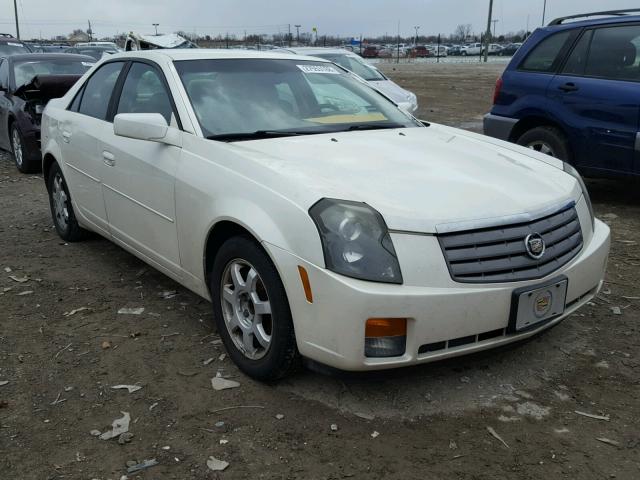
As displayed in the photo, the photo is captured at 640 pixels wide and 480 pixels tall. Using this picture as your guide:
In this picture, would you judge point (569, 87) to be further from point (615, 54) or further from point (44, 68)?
point (44, 68)

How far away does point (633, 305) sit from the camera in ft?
13.8

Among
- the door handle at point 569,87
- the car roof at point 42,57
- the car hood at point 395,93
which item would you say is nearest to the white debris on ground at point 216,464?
the door handle at point 569,87

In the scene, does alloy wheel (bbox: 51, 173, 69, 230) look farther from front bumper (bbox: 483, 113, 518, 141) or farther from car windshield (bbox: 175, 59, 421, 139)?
front bumper (bbox: 483, 113, 518, 141)

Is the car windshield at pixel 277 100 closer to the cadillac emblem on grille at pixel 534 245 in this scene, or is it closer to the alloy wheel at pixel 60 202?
the cadillac emblem on grille at pixel 534 245

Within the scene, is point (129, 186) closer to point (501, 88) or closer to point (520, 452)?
point (520, 452)

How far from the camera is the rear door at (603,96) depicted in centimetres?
602

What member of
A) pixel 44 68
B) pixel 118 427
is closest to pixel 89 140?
pixel 118 427

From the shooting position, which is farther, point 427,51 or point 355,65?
point 427,51

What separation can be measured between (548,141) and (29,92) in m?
6.52

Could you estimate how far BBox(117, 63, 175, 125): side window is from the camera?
3982 millimetres

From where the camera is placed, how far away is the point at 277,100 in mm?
4000

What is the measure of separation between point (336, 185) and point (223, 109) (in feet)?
3.84

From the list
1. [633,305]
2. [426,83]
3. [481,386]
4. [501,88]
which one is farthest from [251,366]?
[426,83]

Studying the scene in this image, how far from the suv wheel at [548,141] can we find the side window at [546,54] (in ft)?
2.12
